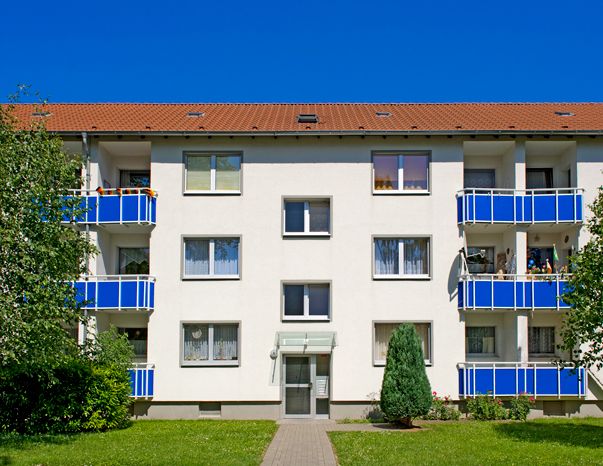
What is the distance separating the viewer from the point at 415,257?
24344 mm

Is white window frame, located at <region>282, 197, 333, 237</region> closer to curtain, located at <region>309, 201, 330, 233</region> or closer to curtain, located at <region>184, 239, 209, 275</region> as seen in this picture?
curtain, located at <region>309, 201, 330, 233</region>

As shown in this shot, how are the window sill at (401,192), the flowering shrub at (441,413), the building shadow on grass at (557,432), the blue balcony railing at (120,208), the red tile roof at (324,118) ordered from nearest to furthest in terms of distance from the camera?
the building shadow on grass at (557,432) < the flowering shrub at (441,413) < the blue balcony railing at (120,208) < the red tile roof at (324,118) < the window sill at (401,192)

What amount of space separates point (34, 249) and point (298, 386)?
10152mm

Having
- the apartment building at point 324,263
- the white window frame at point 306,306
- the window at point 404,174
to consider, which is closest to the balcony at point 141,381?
the apartment building at point 324,263

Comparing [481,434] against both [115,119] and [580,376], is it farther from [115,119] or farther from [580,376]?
[115,119]

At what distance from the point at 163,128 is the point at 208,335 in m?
6.67

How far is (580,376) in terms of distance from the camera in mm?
23000

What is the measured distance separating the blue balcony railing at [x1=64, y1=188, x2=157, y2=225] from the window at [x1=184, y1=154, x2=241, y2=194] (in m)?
1.53

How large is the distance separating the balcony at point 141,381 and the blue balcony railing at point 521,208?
10.7m

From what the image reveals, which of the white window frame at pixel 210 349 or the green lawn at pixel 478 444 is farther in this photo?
the white window frame at pixel 210 349

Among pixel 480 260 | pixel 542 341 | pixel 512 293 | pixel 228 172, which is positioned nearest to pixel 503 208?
pixel 480 260

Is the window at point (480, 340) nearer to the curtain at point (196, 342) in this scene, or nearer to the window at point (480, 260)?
the window at point (480, 260)

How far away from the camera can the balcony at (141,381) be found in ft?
75.2

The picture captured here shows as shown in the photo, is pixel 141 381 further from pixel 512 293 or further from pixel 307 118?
pixel 512 293
